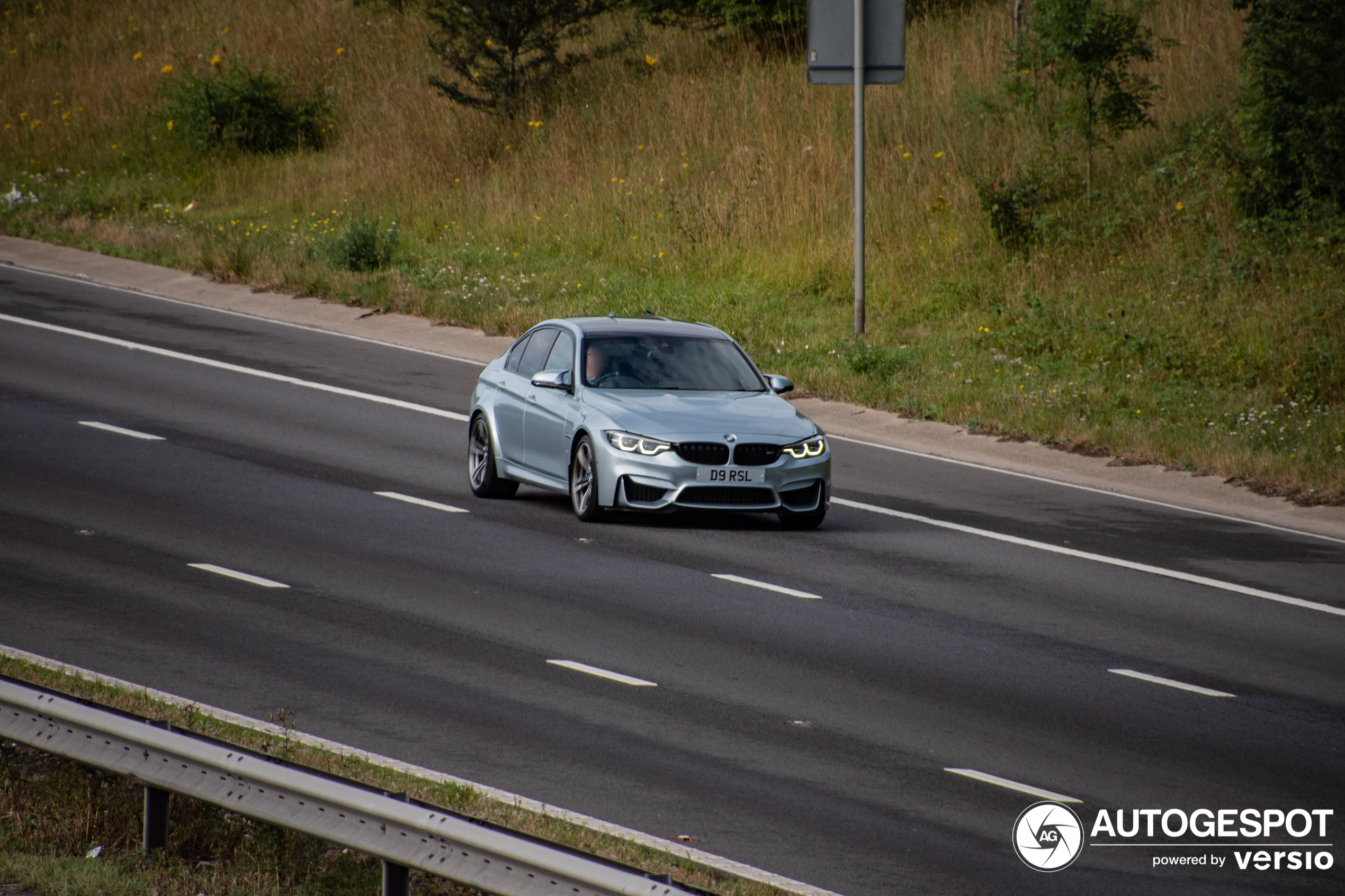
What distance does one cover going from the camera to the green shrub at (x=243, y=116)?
3438 cm

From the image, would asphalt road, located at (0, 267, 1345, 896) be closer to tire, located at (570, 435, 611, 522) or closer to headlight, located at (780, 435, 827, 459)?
tire, located at (570, 435, 611, 522)

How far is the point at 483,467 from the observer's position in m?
14.5

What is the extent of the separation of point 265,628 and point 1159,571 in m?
6.53

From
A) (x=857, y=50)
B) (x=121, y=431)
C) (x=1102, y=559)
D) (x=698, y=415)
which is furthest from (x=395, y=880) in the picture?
(x=857, y=50)

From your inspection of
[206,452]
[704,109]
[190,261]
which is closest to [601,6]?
[704,109]

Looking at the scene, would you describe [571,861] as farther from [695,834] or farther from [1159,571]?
[1159,571]

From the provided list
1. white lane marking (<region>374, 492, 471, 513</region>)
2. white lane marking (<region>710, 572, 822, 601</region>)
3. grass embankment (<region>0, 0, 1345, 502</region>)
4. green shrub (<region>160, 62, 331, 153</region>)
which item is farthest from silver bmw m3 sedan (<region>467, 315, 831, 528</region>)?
green shrub (<region>160, 62, 331, 153</region>)

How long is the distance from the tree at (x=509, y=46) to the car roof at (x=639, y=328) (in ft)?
62.2

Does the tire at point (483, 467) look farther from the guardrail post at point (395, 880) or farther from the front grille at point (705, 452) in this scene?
the guardrail post at point (395, 880)

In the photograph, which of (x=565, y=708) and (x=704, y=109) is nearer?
(x=565, y=708)

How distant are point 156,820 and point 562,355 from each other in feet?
29.0

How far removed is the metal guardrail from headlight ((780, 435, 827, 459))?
770 cm

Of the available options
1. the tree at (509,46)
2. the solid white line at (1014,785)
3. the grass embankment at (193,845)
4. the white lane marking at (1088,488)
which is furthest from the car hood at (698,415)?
the tree at (509,46)

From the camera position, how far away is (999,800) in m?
7.32
